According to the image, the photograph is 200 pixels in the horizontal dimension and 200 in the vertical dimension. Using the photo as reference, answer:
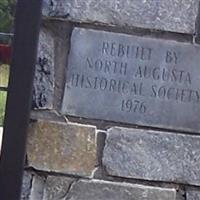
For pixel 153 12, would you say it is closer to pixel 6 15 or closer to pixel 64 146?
pixel 64 146

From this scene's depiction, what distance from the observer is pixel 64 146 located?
8.30ft

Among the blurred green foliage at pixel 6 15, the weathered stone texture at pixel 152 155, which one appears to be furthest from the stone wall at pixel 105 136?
the blurred green foliage at pixel 6 15

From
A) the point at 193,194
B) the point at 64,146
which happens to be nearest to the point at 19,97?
the point at 64,146

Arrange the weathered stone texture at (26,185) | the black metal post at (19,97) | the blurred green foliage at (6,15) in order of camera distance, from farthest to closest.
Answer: the blurred green foliage at (6,15)
the weathered stone texture at (26,185)
the black metal post at (19,97)

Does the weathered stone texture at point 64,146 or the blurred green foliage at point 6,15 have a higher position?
the blurred green foliage at point 6,15

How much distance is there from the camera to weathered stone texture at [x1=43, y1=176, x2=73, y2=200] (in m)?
2.55

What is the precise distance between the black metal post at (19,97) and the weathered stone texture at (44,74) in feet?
0.23

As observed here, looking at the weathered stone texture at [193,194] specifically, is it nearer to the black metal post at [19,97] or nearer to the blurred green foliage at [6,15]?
the black metal post at [19,97]

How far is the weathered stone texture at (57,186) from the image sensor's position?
2.55 meters

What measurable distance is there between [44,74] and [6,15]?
128 cm

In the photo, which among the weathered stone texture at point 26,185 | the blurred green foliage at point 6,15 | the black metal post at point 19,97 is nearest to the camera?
the black metal post at point 19,97

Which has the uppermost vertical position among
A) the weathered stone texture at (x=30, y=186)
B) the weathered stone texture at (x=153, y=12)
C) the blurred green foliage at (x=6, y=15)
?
the blurred green foliage at (x=6, y=15)

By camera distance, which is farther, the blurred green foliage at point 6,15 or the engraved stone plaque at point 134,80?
the blurred green foliage at point 6,15

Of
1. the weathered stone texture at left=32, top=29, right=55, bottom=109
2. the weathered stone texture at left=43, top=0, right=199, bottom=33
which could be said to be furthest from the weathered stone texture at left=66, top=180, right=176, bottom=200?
the weathered stone texture at left=43, top=0, right=199, bottom=33
